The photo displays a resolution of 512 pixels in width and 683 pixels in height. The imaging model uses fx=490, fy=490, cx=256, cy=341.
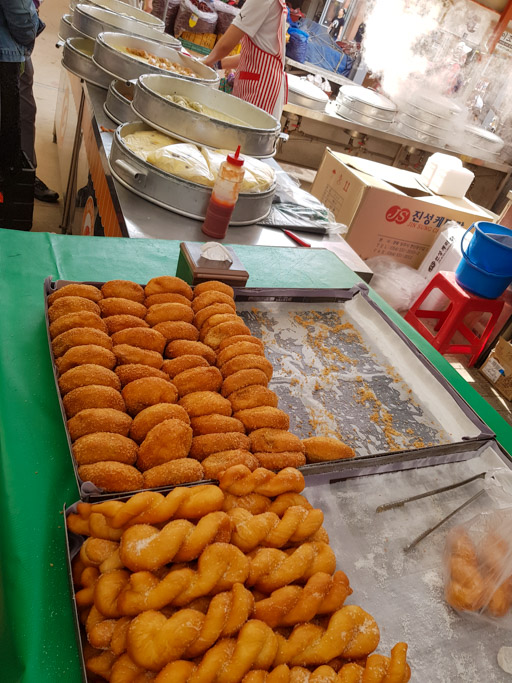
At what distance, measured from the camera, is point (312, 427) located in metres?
1.59

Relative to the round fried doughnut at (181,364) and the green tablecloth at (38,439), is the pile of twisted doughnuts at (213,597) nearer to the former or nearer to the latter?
the green tablecloth at (38,439)

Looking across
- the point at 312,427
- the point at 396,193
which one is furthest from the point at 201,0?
the point at 312,427

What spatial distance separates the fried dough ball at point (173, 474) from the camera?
112 cm

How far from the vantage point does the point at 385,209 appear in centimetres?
489

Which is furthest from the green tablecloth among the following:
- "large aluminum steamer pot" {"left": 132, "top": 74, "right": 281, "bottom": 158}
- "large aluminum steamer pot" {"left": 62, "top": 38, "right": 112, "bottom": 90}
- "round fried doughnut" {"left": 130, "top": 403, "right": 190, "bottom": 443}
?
"large aluminum steamer pot" {"left": 62, "top": 38, "right": 112, "bottom": 90}

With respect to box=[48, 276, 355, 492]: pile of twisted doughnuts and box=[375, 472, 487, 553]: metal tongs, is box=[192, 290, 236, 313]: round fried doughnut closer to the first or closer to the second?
box=[48, 276, 355, 492]: pile of twisted doughnuts

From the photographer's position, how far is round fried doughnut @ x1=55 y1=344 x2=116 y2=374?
1317 mm

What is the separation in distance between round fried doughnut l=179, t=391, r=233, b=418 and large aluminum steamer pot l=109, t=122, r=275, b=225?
141 cm

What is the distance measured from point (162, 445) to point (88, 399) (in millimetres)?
226

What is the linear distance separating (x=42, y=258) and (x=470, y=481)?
1751 mm

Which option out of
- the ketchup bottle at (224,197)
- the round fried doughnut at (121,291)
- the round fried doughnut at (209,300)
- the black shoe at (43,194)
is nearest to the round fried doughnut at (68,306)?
the round fried doughnut at (121,291)

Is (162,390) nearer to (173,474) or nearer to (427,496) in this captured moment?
(173,474)

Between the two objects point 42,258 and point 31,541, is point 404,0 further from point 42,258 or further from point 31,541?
point 31,541

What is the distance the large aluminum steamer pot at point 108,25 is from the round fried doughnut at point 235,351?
3.81 meters
